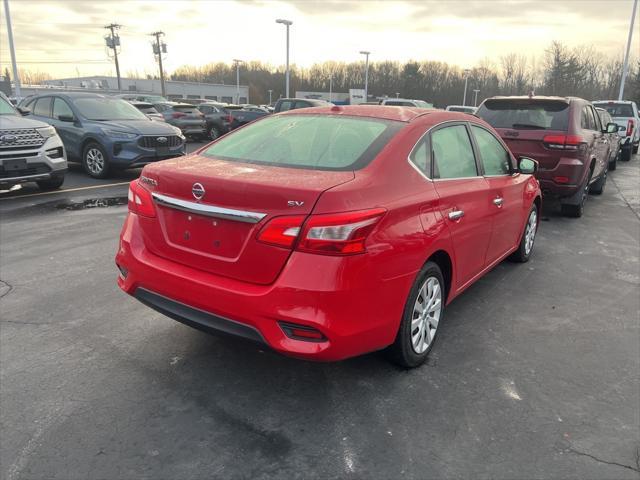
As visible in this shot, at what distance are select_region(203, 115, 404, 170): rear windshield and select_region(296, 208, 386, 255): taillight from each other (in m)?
0.51

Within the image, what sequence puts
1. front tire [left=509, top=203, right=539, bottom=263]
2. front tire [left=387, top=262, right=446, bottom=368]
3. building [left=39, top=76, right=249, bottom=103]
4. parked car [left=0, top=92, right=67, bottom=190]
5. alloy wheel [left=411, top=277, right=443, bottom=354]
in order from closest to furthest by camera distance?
front tire [left=387, top=262, right=446, bottom=368] < alloy wheel [left=411, top=277, right=443, bottom=354] < front tire [left=509, top=203, right=539, bottom=263] < parked car [left=0, top=92, right=67, bottom=190] < building [left=39, top=76, right=249, bottom=103]

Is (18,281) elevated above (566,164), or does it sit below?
below

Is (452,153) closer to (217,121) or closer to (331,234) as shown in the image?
(331,234)

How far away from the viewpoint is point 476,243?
3.87 m

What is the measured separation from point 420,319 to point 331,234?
3.60 ft

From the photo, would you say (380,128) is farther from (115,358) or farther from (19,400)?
(19,400)

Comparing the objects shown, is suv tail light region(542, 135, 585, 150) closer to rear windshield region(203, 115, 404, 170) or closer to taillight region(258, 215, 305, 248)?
rear windshield region(203, 115, 404, 170)

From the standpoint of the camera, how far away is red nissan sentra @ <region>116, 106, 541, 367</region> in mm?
2549

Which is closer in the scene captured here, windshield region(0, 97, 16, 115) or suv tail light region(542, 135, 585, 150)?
suv tail light region(542, 135, 585, 150)

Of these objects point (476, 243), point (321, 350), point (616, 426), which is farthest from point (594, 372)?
point (321, 350)

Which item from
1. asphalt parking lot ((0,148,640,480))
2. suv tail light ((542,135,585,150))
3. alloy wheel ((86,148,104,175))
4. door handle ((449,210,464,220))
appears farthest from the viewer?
alloy wheel ((86,148,104,175))

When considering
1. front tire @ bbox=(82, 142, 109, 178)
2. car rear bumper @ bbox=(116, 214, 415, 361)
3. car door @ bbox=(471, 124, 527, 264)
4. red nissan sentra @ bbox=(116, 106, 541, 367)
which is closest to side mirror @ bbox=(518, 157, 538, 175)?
car door @ bbox=(471, 124, 527, 264)

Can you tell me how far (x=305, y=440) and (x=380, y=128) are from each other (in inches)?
77.9

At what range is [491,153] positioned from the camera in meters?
4.44
